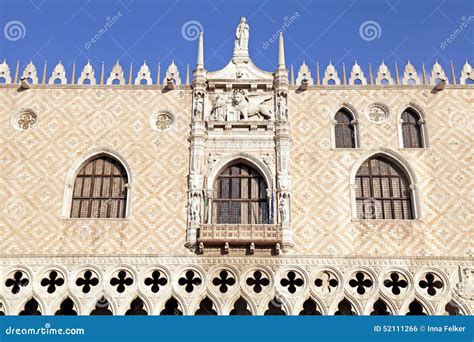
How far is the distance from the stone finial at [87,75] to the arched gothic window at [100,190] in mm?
2308

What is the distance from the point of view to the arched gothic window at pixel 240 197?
49.5 feet

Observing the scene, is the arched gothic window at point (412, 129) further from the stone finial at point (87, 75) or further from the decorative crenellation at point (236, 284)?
the stone finial at point (87, 75)

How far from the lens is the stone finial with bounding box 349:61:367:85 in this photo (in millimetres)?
16359

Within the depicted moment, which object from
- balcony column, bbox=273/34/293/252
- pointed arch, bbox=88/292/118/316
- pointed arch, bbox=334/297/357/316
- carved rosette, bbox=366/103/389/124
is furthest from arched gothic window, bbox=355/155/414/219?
pointed arch, bbox=88/292/118/316

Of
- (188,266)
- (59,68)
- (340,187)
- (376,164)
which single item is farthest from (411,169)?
(59,68)

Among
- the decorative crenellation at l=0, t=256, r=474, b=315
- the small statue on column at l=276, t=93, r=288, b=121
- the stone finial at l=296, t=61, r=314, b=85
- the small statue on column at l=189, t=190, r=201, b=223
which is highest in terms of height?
the stone finial at l=296, t=61, r=314, b=85

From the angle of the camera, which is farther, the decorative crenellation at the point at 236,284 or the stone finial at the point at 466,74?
the stone finial at the point at 466,74

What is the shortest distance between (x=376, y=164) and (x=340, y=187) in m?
1.28

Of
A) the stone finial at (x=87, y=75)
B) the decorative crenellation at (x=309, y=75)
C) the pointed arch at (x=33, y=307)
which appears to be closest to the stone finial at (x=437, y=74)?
the decorative crenellation at (x=309, y=75)

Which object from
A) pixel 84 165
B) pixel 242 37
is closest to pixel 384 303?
pixel 242 37

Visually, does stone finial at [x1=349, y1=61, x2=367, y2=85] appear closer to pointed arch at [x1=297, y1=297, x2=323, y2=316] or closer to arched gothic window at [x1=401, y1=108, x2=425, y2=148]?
arched gothic window at [x1=401, y1=108, x2=425, y2=148]

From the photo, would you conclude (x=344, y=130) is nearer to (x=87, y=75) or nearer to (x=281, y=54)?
(x=281, y=54)

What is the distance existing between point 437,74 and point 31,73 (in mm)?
11323

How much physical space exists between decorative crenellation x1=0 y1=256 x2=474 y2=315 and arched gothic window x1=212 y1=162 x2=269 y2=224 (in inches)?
46.0
